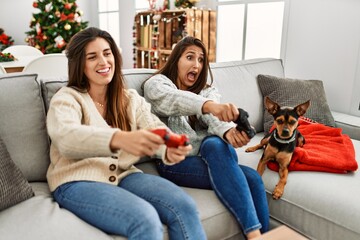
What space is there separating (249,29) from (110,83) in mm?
2419

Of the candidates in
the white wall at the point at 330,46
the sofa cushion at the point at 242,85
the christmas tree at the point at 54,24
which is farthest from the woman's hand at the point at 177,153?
the christmas tree at the point at 54,24

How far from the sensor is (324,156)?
1.63 m

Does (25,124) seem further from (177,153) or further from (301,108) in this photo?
(301,108)

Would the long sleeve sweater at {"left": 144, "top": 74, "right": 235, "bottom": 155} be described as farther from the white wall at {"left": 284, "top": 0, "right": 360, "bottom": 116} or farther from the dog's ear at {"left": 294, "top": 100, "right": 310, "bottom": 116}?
the white wall at {"left": 284, "top": 0, "right": 360, "bottom": 116}

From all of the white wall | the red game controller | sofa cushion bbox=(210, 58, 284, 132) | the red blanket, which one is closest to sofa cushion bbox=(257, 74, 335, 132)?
sofa cushion bbox=(210, 58, 284, 132)

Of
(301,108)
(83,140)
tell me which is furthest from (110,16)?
(83,140)

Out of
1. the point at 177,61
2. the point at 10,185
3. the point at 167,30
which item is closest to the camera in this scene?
the point at 10,185

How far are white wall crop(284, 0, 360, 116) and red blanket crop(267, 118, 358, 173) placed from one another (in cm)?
79

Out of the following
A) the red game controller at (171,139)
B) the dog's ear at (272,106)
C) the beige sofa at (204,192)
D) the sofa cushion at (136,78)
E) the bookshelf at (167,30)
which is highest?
the bookshelf at (167,30)

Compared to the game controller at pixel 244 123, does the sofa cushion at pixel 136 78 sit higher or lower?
higher

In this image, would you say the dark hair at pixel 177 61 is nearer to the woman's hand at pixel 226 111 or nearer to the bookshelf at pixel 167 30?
the woman's hand at pixel 226 111

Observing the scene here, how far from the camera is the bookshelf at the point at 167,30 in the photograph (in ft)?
11.7

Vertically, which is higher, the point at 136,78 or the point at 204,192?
the point at 136,78

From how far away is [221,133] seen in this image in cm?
152
